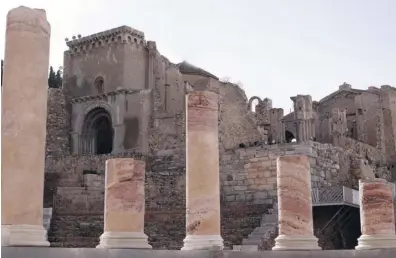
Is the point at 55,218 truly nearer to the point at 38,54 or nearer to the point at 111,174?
the point at 111,174

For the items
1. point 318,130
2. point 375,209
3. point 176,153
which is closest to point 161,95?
point 176,153

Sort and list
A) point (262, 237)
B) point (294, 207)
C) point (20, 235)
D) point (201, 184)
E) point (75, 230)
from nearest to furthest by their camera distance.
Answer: point (20, 235)
point (201, 184)
point (294, 207)
point (262, 237)
point (75, 230)

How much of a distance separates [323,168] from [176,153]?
7.73 metres

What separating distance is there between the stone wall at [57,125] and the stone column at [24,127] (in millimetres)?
22669

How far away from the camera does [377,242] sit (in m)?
13.9

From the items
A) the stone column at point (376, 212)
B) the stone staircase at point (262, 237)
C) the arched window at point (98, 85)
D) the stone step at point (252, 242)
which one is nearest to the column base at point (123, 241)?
the stone column at point (376, 212)

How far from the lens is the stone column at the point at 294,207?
1341cm

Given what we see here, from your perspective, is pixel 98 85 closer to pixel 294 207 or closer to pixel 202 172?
pixel 202 172

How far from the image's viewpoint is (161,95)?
3494 centimetres

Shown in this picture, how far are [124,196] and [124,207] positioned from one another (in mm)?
244

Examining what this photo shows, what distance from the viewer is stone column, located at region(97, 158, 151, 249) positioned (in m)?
12.5

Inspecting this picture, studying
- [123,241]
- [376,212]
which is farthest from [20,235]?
[376,212]

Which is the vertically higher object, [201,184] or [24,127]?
[24,127]

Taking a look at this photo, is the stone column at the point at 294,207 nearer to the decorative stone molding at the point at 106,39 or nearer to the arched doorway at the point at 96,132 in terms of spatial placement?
the arched doorway at the point at 96,132
